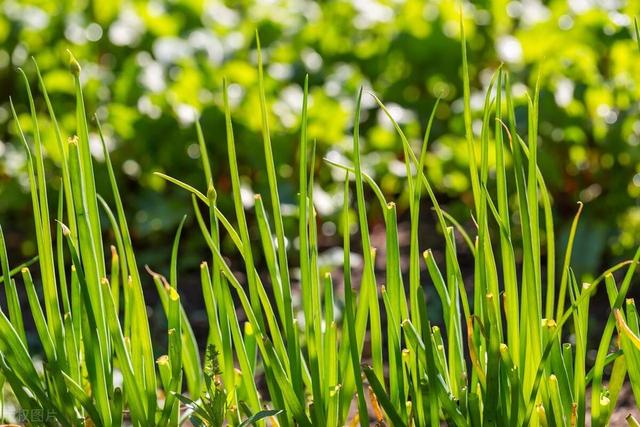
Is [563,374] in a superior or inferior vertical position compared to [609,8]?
inferior

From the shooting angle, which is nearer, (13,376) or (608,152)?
(13,376)

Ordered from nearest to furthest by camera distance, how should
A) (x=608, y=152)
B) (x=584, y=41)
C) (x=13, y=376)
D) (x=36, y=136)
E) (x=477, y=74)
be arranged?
1. (x=36, y=136)
2. (x=13, y=376)
3. (x=608, y=152)
4. (x=584, y=41)
5. (x=477, y=74)

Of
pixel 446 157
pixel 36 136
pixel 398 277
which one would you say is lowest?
pixel 446 157

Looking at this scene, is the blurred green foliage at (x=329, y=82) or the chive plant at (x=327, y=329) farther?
the blurred green foliage at (x=329, y=82)

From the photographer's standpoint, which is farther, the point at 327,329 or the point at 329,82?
the point at 329,82

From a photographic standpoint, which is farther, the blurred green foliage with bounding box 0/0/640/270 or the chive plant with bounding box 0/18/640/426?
the blurred green foliage with bounding box 0/0/640/270

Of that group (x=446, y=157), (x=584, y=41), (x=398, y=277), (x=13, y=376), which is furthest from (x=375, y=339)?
(x=584, y=41)

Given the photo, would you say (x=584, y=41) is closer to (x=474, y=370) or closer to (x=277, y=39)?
(x=277, y=39)

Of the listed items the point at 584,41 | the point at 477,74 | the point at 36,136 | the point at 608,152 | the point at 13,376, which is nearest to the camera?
the point at 36,136
